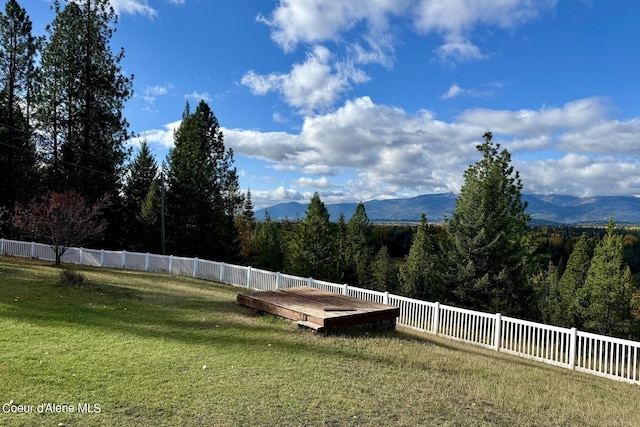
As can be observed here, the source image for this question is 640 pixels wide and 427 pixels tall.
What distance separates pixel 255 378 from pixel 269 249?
36044 mm

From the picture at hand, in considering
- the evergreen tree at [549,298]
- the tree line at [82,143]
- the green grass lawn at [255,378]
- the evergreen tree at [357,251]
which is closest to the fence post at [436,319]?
the green grass lawn at [255,378]

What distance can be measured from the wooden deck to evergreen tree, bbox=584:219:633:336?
24.4m

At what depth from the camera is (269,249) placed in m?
40.9

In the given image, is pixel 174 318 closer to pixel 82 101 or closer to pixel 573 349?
pixel 573 349

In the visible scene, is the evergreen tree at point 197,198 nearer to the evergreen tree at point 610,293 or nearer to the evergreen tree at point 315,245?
the evergreen tree at point 315,245

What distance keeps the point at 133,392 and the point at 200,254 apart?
940 inches

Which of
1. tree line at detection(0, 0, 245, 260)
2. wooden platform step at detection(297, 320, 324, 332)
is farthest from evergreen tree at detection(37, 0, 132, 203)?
wooden platform step at detection(297, 320, 324, 332)

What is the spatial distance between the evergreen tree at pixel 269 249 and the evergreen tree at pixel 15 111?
20.9 metres

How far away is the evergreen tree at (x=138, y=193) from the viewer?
2752 cm

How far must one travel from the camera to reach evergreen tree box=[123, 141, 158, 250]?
27.5 meters

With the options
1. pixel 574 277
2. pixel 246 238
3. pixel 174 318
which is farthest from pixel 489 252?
pixel 246 238

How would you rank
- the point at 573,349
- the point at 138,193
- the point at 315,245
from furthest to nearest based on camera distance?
the point at 315,245, the point at 138,193, the point at 573,349

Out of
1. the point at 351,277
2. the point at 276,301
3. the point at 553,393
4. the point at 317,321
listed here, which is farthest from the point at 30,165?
the point at 351,277

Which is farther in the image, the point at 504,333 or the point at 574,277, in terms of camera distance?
the point at 574,277
